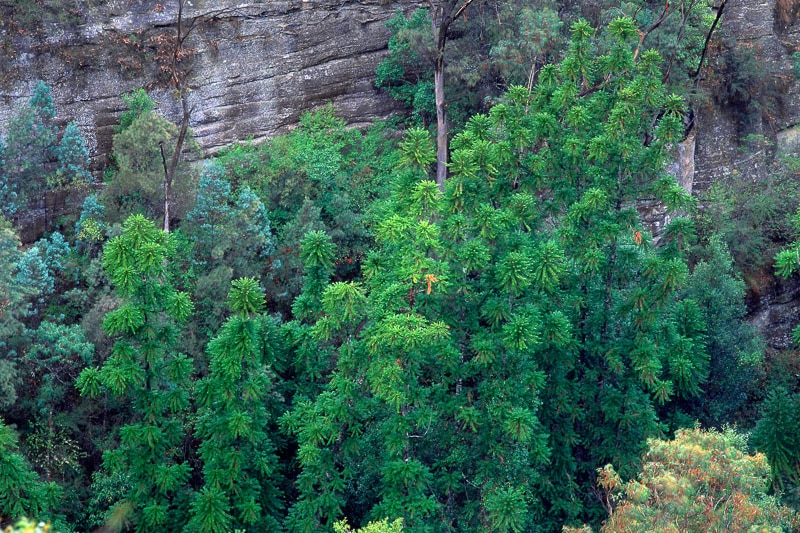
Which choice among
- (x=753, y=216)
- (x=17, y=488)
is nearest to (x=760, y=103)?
(x=753, y=216)

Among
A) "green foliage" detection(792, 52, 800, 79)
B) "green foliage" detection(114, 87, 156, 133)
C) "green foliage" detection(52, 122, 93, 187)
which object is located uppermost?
"green foliage" detection(114, 87, 156, 133)

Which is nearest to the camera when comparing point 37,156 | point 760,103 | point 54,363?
point 54,363

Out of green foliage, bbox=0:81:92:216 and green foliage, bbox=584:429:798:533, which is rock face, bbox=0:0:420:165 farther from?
green foliage, bbox=584:429:798:533

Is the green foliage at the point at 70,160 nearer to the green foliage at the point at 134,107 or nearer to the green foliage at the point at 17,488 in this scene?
the green foliage at the point at 134,107

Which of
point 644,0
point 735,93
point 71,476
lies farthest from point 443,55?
point 71,476

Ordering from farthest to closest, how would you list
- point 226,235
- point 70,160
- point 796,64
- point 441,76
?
point 796,64
point 441,76
point 70,160
point 226,235

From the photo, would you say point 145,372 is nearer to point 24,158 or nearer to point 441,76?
point 24,158

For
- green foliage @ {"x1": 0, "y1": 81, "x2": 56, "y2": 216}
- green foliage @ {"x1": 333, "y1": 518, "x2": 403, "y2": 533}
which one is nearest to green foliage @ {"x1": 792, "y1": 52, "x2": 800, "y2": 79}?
green foliage @ {"x1": 333, "y1": 518, "x2": 403, "y2": 533}
